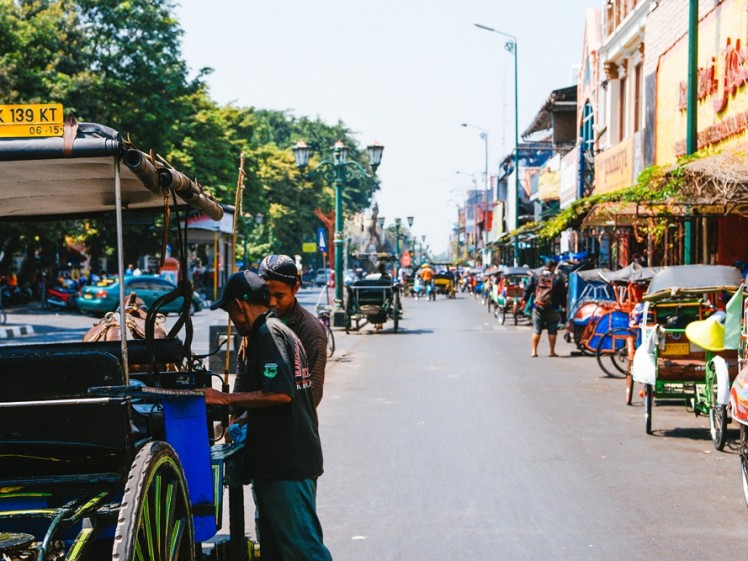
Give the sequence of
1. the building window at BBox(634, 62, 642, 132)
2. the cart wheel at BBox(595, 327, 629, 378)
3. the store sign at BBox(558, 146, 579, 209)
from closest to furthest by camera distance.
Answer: the cart wheel at BBox(595, 327, 629, 378), the building window at BBox(634, 62, 642, 132), the store sign at BBox(558, 146, 579, 209)

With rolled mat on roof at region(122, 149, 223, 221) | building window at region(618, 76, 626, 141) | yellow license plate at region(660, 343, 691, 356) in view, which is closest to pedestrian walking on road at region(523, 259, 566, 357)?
yellow license plate at region(660, 343, 691, 356)

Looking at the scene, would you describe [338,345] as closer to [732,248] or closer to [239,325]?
[732,248]

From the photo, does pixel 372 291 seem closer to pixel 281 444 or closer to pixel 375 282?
pixel 375 282

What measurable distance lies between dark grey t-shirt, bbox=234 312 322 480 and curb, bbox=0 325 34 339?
22.9 meters

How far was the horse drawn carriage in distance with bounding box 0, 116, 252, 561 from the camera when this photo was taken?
371 cm

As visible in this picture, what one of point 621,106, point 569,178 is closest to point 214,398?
point 621,106

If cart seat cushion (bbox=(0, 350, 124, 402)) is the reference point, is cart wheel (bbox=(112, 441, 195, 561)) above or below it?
below

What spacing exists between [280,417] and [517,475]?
4527 millimetres

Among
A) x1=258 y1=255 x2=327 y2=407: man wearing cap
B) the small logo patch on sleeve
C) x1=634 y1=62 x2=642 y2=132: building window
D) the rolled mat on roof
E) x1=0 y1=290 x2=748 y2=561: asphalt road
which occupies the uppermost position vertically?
x1=634 y1=62 x2=642 y2=132: building window

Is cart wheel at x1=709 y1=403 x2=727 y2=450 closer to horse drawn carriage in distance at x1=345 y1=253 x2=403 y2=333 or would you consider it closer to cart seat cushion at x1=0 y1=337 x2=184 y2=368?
cart seat cushion at x1=0 y1=337 x2=184 y2=368

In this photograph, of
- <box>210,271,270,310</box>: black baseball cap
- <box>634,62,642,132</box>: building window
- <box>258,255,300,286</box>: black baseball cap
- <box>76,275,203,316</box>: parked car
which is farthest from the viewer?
<box>76,275,203,316</box>: parked car

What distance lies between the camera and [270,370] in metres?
4.77

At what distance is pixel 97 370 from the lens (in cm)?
424

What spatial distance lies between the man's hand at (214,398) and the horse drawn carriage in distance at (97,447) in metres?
0.11
